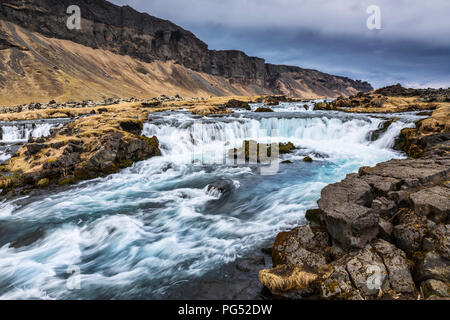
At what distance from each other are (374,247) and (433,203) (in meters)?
1.89

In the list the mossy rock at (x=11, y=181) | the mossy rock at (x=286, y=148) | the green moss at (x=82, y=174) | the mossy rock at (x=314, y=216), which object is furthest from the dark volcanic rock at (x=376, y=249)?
the mossy rock at (x=11, y=181)

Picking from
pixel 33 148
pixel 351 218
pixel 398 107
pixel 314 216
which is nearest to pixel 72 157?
pixel 33 148

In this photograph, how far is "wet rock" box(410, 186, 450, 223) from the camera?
5.79 metres

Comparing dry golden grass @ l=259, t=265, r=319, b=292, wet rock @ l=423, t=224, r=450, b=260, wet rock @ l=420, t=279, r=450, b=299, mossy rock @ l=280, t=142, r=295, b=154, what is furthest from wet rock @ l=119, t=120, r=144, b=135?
wet rock @ l=420, t=279, r=450, b=299

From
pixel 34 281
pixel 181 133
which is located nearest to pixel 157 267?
pixel 34 281

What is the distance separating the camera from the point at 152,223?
10.7 meters

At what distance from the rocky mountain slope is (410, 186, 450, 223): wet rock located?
89.7m

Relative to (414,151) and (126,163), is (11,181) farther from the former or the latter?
(414,151)

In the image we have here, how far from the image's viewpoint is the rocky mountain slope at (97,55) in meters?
83.0

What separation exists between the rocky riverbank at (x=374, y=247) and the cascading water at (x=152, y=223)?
207 cm

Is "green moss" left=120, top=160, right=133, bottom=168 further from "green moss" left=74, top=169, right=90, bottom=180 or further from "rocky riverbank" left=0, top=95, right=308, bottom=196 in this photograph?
"green moss" left=74, top=169, right=90, bottom=180

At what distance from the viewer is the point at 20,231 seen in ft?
33.0

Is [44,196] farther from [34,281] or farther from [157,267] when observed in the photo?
[157,267]

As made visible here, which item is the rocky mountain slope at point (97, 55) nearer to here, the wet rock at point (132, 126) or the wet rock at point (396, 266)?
the wet rock at point (132, 126)
